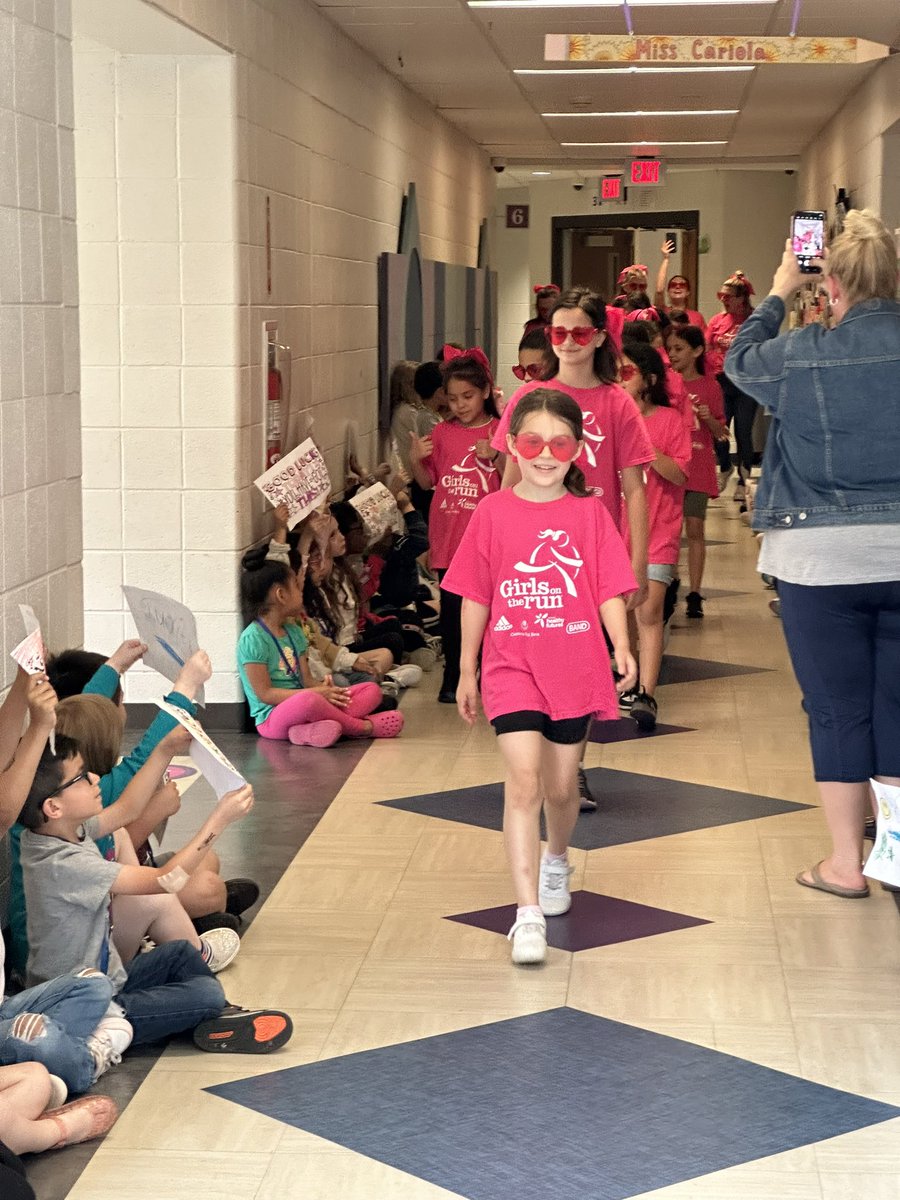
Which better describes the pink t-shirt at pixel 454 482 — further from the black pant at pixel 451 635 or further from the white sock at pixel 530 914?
the white sock at pixel 530 914

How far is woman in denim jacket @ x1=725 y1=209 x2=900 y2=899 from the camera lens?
403 cm

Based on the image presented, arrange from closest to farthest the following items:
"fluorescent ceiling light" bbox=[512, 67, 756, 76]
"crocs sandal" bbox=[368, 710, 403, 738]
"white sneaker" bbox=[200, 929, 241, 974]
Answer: "white sneaker" bbox=[200, 929, 241, 974] < "crocs sandal" bbox=[368, 710, 403, 738] < "fluorescent ceiling light" bbox=[512, 67, 756, 76]

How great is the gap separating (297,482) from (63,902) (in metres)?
3.49

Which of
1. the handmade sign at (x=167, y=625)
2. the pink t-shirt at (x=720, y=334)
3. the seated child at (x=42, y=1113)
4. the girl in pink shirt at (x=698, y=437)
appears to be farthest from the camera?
the pink t-shirt at (x=720, y=334)

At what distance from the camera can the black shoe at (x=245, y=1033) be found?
3.39 m

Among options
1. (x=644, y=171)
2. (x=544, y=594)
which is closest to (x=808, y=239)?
(x=544, y=594)

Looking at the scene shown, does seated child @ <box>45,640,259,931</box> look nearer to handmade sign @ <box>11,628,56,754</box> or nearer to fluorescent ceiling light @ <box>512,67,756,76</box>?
handmade sign @ <box>11,628,56,754</box>

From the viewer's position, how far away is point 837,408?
13.2ft

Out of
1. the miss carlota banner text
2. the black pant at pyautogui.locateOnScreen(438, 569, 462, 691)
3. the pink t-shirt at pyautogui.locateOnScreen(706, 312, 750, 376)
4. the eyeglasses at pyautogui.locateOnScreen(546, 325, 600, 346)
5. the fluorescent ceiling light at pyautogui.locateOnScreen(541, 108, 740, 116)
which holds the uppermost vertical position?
the fluorescent ceiling light at pyautogui.locateOnScreen(541, 108, 740, 116)

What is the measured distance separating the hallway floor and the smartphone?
5.24ft

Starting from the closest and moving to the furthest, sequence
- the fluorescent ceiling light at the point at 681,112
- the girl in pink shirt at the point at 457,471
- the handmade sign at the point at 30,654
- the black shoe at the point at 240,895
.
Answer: the handmade sign at the point at 30,654 < the black shoe at the point at 240,895 < the girl in pink shirt at the point at 457,471 < the fluorescent ceiling light at the point at 681,112

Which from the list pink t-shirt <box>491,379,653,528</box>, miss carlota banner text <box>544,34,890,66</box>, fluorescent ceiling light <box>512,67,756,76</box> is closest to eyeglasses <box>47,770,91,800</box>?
pink t-shirt <box>491,379,653,528</box>

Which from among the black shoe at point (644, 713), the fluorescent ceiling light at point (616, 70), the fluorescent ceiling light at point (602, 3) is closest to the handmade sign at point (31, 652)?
the black shoe at point (644, 713)

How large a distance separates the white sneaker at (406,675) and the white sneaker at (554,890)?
2846 mm
